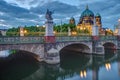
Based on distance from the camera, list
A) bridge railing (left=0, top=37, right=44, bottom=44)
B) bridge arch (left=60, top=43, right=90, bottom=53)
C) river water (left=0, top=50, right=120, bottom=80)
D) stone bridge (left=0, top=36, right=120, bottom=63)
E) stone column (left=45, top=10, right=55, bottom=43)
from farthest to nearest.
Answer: bridge arch (left=60, top=43, right=90, bottom=53) < stone column (left=45, top=10, right=55, bottom=43) < stone bridge (left=0, top=36, right=120, bottom=63) < bridge railing (left=0, top=37, right=44, bottom=44) < river water (left=0, top=50, right=120, bottom=80)

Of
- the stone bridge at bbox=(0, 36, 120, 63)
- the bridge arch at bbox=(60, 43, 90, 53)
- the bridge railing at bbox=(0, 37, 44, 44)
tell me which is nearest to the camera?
the bridge railing at bbox=(0, 37, 44, 44)

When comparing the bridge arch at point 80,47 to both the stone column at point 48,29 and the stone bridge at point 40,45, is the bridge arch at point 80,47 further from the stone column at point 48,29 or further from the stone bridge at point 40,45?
the stone column at point 48,29

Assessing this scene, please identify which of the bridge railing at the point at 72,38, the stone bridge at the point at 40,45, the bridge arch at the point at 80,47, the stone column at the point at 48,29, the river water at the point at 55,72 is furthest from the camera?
the bridge arch at the point at 80,47

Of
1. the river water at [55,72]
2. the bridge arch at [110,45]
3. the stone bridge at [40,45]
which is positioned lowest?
the river water at [55,72]

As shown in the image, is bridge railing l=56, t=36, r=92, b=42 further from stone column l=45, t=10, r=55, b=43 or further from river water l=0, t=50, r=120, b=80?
river water l=0, t=50, r=120, b=80

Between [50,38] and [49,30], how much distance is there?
134cm

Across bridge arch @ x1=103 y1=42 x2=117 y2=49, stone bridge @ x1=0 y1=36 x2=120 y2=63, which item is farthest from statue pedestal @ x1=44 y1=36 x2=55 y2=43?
bridge arch @ x1=103 y1=42 x2=117 y2=49

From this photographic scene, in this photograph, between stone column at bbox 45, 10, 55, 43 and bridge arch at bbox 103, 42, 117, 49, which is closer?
stone column at bbox 45, 10, 55, 43

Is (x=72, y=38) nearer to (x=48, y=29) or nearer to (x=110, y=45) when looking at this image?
(x=48, y=29)

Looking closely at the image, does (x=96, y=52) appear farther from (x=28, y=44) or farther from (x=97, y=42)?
(x=28, y=44)

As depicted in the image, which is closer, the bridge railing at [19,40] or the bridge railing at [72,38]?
the bridge railing at [19,40]

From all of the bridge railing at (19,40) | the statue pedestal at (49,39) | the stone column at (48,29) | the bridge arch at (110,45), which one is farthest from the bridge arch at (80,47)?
the bridge railing at (19,40)

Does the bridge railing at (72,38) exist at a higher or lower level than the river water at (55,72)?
higher

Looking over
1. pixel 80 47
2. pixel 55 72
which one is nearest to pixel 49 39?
pixel 55 72
